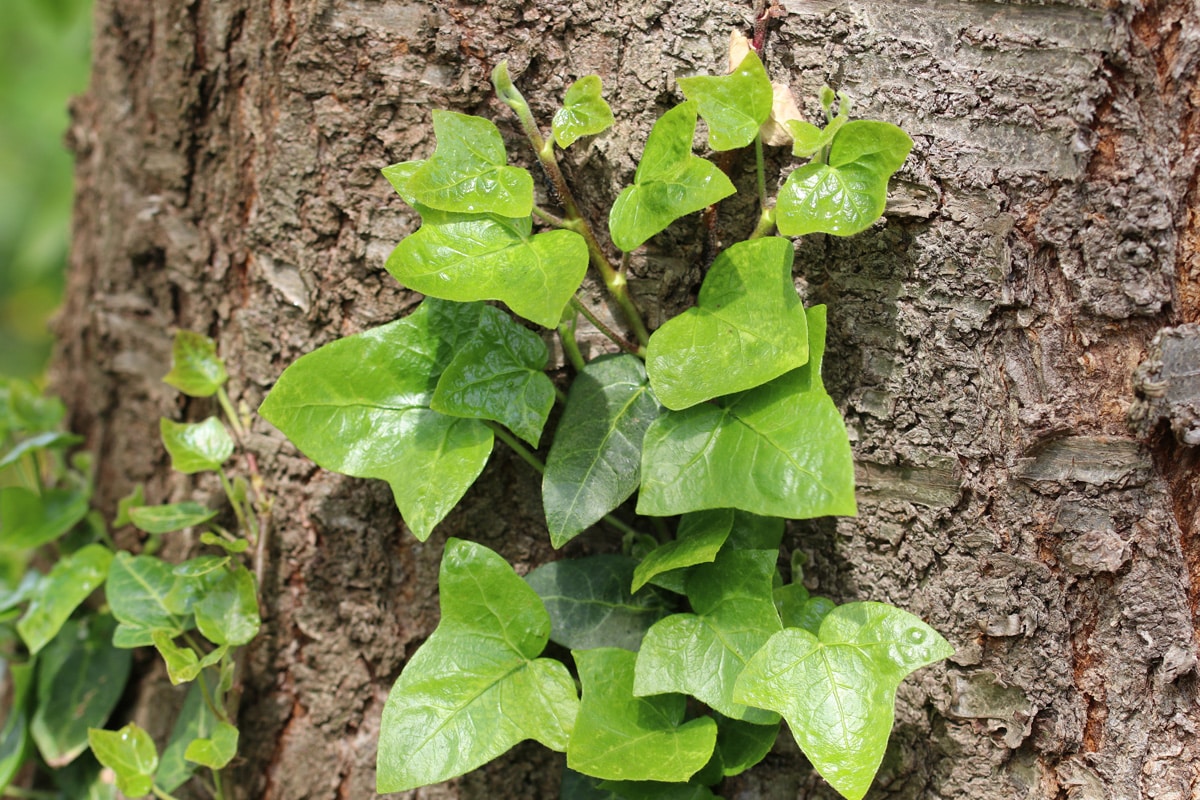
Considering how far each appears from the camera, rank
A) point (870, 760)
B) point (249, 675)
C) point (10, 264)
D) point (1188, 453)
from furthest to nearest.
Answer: point (10, 264), point (249, 675), point (1188, 453), point (870, 760)

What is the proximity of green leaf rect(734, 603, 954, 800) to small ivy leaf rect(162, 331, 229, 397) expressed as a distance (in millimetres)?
892

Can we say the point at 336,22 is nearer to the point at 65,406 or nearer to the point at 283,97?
the point at 283,97

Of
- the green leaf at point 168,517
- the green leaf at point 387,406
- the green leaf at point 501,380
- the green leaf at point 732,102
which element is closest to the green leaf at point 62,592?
the green leaf at point 168,517

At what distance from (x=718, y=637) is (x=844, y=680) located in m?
0.14

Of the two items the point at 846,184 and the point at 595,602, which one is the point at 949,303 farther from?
the point at 595,602

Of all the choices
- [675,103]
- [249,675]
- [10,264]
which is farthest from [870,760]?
[10,264]

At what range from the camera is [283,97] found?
1.17 metres

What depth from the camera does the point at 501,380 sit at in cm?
103

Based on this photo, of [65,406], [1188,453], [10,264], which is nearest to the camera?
[1188,453]

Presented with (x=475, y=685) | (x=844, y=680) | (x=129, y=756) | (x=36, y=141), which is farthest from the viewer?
(x=36, y=141)

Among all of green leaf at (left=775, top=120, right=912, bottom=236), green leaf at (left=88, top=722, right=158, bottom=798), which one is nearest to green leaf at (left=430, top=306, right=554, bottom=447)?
green leaf at (left=775, top=120, right=912, bottom=236)

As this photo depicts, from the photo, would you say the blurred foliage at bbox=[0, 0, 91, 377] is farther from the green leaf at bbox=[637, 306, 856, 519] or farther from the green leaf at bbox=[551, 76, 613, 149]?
the green leaf at bbox=[637, 306, 856, 519]

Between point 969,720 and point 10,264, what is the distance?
4.35 meters

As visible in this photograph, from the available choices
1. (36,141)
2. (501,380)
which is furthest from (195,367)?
(36,141)
